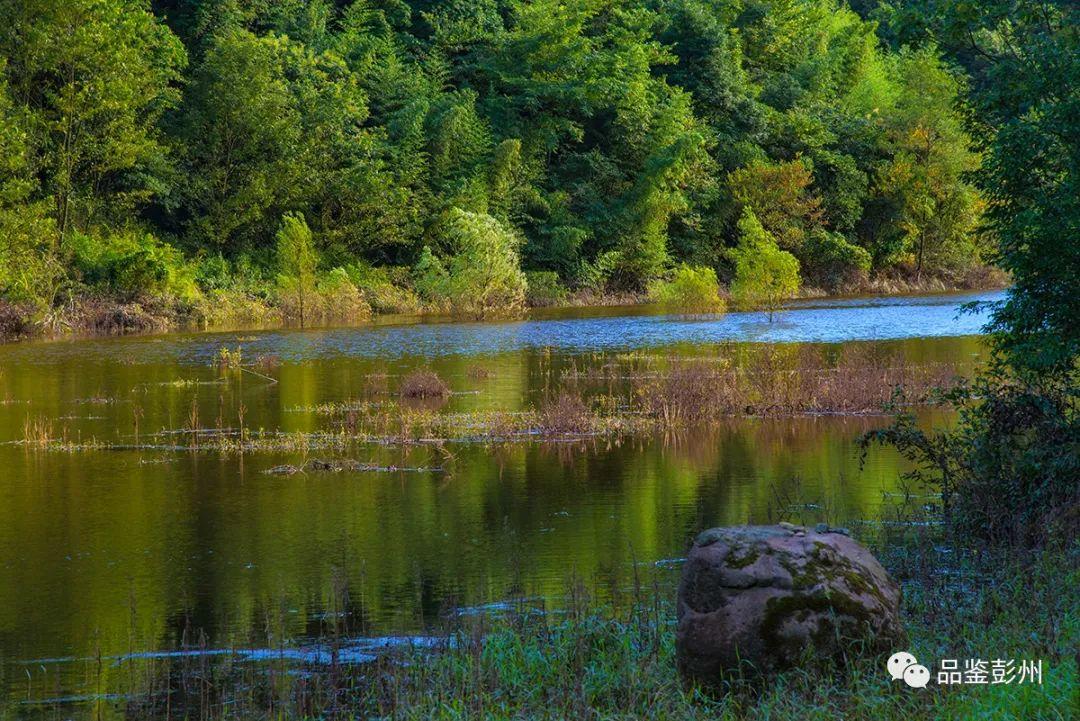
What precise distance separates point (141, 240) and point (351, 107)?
12.4m

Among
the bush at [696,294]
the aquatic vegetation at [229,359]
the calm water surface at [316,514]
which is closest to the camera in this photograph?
the calm water surface at [316,514]

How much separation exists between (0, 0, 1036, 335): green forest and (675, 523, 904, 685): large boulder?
39035 millimetres

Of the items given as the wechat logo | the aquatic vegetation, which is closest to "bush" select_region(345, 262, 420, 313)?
the aquatic vegetation

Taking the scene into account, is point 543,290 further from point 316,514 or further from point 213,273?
point 316,514

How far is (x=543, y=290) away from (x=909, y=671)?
2200 inches

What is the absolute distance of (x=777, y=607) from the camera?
7074mm

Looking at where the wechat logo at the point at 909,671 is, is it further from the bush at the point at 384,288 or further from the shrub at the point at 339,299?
the bush at the point at 384,288

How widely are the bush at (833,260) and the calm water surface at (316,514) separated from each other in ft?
143

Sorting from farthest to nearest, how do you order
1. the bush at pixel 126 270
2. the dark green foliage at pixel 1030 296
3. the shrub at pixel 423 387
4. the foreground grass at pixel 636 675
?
1. the bush at pixel 126 270
2. the shrub at pixel 423 387
3. the dark green foliage at pixel 1030 296
4. the foreground grass at pixel 636 675

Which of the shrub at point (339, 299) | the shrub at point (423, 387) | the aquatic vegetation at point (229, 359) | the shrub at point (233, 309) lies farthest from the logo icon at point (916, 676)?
the shrub at point (339, 299)

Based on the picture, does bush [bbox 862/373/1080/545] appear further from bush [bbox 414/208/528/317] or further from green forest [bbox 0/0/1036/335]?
bush [bbox 414/208/528/317]

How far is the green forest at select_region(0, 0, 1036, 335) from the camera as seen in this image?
161 ft

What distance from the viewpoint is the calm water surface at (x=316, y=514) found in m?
10.7

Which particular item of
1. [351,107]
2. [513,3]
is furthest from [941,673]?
[513,3]
